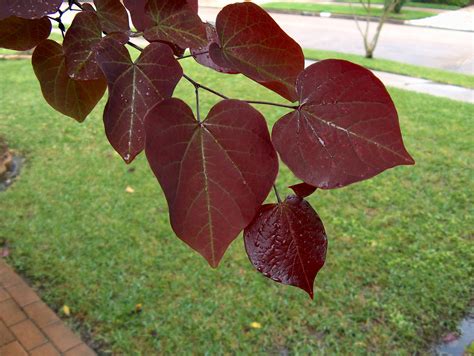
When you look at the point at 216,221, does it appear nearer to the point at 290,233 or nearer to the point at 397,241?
the point at 290,233

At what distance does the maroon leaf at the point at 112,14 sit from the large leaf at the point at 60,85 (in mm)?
67

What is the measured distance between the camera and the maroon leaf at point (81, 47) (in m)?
0.35

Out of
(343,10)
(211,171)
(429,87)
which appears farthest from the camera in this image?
(343,10)

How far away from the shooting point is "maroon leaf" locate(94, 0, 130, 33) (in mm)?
374

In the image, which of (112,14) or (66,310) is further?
(66,310)

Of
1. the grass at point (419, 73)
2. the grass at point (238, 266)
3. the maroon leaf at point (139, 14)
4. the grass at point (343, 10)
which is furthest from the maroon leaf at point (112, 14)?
the grass at point (343, 10)

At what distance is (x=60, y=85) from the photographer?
1.45 feet

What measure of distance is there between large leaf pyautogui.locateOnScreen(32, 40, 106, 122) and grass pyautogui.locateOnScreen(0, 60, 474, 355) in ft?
6.44

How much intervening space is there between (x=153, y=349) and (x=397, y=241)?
1517 millimetres

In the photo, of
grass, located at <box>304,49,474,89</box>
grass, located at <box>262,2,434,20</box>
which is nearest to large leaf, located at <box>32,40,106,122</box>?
grass, located at <box>304,49,474,89</box>

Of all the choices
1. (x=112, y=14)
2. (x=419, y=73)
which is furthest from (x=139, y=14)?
(x=419, y=73)

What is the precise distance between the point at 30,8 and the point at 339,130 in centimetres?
22

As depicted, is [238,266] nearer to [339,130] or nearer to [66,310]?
[66,310]

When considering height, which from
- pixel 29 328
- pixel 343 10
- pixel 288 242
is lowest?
pixel 29 328
